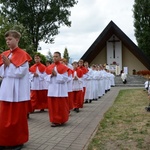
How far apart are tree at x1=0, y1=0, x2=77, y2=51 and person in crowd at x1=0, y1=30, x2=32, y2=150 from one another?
32.1m

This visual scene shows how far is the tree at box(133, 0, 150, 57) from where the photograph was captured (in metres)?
47.8

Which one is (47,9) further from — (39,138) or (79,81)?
(39,138)

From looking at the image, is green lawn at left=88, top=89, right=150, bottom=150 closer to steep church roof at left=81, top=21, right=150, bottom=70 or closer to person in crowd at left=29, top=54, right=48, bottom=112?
person in crowd at left=29, top=54, right=48, bottom=112

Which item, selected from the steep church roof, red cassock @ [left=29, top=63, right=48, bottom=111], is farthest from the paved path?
the steep church roof

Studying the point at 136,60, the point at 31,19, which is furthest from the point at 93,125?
the point at 136,60

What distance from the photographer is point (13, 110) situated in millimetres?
5441

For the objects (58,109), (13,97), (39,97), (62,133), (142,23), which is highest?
(142,23)

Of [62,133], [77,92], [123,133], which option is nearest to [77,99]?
[77,92]

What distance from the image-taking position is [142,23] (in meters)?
48.6

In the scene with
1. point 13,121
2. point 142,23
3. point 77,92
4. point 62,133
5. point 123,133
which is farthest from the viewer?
point 142,23

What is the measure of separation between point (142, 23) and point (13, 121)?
4580cm

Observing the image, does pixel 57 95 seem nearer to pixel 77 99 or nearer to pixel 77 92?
pixel 77 99

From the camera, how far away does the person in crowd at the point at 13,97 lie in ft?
17.6

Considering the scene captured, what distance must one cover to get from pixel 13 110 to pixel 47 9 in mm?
33710
